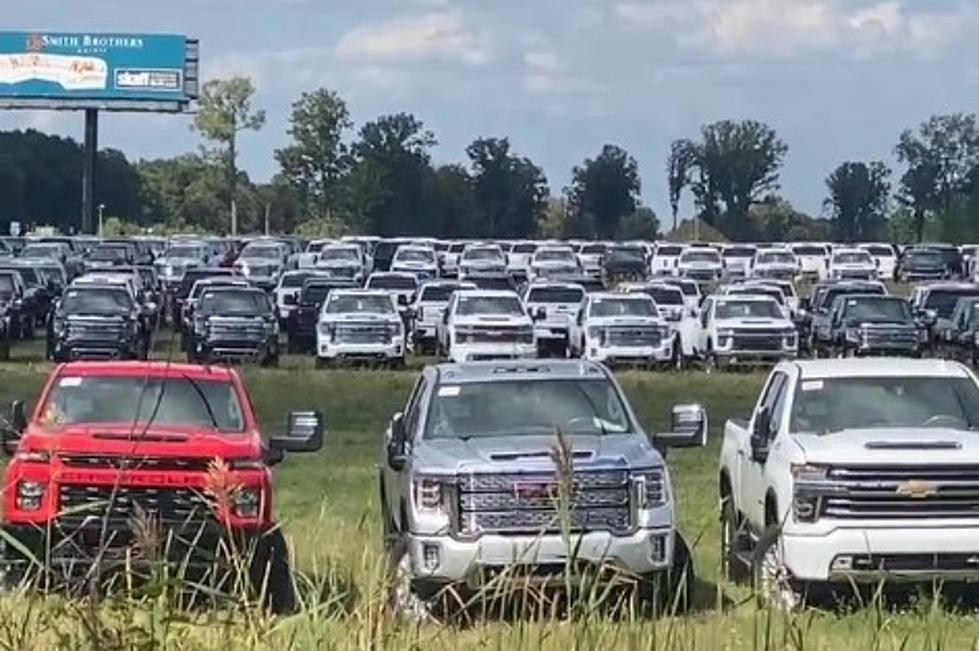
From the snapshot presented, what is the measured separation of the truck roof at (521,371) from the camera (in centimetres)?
1499

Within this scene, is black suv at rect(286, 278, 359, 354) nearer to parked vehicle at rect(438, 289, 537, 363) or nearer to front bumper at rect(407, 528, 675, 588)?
parked vehicle at rect(438, 289, 537, 363)

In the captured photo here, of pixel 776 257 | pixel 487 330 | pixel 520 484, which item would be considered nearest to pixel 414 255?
pixel 776 257

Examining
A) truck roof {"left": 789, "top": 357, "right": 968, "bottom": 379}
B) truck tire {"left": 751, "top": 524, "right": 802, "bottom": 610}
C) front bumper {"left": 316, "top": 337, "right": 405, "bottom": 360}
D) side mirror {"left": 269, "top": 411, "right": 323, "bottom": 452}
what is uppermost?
truck roof {"left": 789, "top": 357, "right": 968, "bottom": 379}

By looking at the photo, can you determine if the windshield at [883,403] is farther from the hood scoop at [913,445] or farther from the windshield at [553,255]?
the windshield at [553,255]

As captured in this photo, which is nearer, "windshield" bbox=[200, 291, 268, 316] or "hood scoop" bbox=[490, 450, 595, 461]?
"hood scoop" bbox=[490, 450, 595, 461]

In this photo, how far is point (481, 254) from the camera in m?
71.9

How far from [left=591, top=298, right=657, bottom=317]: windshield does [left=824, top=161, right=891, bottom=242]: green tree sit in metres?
95.2

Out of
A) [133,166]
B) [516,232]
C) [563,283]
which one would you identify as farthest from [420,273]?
[133,166]

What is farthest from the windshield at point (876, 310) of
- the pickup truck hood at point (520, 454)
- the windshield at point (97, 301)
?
the pickup truck hood at point (520, 454)

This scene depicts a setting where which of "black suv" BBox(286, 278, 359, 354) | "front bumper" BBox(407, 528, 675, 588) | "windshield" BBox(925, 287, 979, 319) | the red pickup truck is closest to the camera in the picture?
the red pickup truck

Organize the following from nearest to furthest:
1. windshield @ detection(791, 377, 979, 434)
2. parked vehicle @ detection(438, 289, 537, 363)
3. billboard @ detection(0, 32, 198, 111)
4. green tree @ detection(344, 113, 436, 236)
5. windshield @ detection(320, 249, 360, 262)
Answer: windshield @ detection(791, 377, 979, 434) → parked vehicle @ detection(438, 289, 537, 363) → windshield @ detection(320, 249, 360, 262) → billboard @ detection(0, 32, 198, 111) → green tree @ detection(344, 113, 436, 236)

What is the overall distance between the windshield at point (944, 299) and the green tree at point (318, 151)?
76.4 metres

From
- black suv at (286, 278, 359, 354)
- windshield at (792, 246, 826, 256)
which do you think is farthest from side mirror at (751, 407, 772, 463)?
windshield at (792, 246, 826, 256)

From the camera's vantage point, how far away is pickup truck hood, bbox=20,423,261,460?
13094mm
